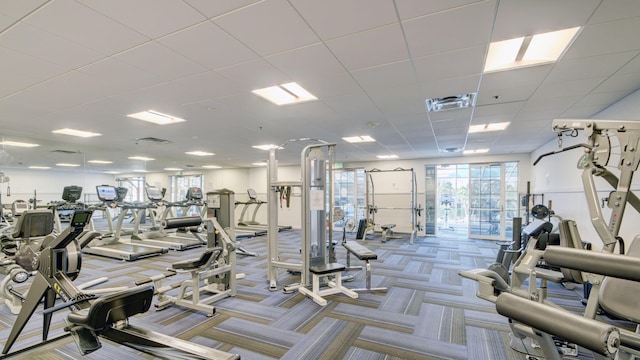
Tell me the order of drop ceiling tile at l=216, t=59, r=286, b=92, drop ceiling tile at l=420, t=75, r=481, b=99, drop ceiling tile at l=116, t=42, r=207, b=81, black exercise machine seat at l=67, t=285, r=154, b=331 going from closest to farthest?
black exercise machine seat at l=67, t=285, r=154, b=331 < drop ceiling tile at l=116, t=42, r=207, b=81 < drop ceiling tile at l=216, t=59, r=286, b=92 < drop ceiling tile at l=420, t=75, r=481, b=99

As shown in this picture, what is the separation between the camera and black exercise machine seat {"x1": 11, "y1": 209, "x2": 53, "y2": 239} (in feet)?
11.3

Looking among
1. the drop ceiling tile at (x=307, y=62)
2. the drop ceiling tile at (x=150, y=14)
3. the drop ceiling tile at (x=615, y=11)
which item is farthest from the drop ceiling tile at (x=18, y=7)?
the drop ceiling tile at (x=615, y=11)

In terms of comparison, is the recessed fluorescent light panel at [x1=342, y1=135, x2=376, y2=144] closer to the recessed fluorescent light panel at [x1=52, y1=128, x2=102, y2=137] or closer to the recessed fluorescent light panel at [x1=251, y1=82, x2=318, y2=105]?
the recessed fluorescent light panel at [x1=251, y1=82, x2=318, y2=105]

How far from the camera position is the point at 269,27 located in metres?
2.01

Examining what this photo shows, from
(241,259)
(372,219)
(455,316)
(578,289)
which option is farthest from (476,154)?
(241,259)

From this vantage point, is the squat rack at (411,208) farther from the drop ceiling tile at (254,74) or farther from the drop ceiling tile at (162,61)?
the drop ceiling tile at (162,61)

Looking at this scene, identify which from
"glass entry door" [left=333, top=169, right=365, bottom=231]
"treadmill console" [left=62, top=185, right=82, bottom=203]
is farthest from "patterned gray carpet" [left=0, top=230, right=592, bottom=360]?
"glass entry door" [left=333, top=169, right=365, bottom=231]

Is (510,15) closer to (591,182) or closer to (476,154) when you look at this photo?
(591,182)

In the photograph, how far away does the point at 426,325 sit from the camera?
2.86 meters

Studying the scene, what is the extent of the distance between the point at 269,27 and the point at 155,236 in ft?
24.9

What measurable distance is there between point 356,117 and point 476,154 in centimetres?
579

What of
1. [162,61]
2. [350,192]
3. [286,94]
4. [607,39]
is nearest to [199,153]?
[350,192]

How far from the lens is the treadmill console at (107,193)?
6.39 meters

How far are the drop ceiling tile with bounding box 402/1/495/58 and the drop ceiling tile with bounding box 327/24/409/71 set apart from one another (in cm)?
9
